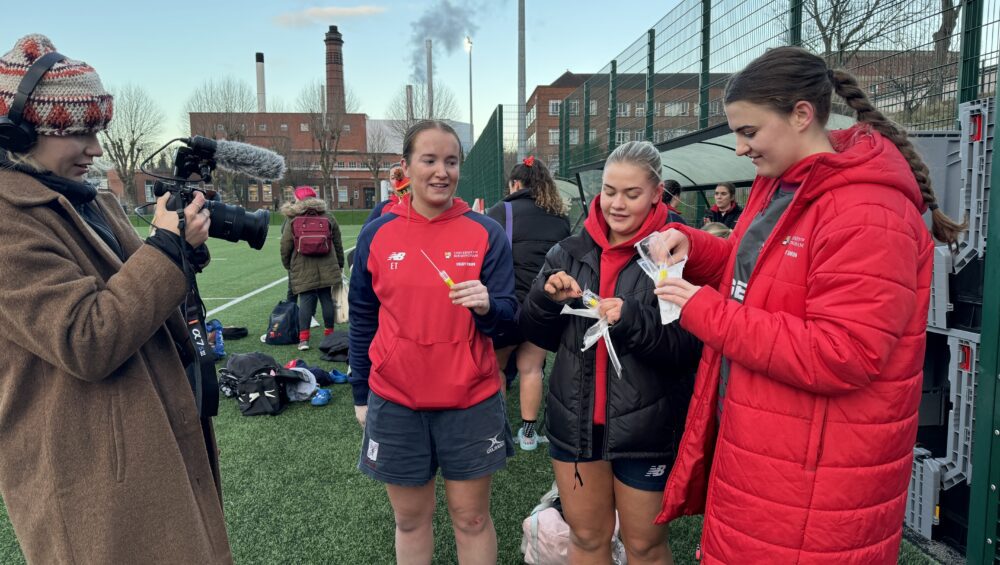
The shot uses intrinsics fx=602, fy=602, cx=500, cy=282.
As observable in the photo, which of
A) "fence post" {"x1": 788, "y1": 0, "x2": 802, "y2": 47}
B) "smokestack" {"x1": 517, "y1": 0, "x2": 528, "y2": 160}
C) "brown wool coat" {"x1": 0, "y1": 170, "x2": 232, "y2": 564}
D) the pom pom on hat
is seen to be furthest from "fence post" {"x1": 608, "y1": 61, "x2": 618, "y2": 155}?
"brown wool coat" {"x1": 0, "y1": 170, "x2": 232, "y2": 564}

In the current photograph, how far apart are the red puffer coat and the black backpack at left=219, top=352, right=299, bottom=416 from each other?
4.23 metres

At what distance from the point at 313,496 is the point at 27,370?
239 centimetres

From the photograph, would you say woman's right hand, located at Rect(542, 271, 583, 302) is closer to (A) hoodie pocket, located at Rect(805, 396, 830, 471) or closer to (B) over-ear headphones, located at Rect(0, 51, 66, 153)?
(A) hoodie pocket, located at Rect(805, 396, 830, 471)

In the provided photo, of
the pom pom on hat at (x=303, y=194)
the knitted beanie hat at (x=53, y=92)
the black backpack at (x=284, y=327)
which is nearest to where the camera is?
the knitted beanie hat at (x=53, y=92)

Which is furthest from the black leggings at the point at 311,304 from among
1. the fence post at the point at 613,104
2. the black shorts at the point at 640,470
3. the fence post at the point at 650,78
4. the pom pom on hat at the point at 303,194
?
the black shorts at the point at 640,470

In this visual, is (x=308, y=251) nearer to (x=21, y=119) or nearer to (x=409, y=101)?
(x=21, y=119)

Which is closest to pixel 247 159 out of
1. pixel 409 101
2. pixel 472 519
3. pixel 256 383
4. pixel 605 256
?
pixel 605 256

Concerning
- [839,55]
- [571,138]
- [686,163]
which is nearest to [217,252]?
[571,138]

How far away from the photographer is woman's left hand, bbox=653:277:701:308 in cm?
154

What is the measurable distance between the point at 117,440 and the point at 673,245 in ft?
5.20

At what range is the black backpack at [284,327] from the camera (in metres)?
7.36

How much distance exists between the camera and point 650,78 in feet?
19.8

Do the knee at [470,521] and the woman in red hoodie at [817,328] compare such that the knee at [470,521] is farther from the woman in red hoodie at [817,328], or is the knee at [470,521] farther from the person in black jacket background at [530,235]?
the person in black jacket background at [530,235]

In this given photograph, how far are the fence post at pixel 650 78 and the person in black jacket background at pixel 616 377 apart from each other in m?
4.16
